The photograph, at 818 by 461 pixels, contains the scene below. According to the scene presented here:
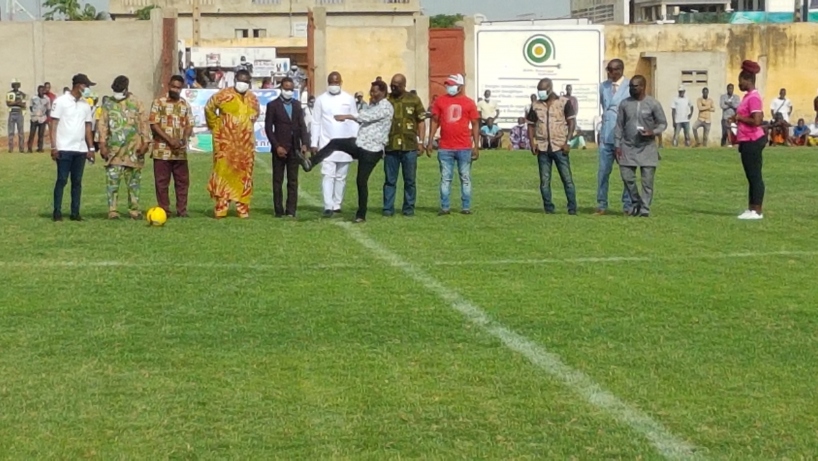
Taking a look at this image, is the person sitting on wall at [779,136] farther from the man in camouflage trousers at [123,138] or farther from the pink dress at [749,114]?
the man in camouflage trousers at [123,138]

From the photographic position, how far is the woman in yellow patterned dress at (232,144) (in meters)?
17.7

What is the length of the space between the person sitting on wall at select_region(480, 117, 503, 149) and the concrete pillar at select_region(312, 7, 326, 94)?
789 centimetres

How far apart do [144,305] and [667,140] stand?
119 ft

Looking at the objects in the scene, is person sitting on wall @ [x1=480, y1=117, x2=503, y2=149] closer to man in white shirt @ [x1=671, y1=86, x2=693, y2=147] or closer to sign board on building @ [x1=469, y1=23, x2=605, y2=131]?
sign board on building @ [x1=469, y1=23, x2=605, y2=131]

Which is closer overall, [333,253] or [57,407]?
[57,407]

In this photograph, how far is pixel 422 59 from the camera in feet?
154

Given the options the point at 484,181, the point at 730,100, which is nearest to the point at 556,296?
the point at 484,181

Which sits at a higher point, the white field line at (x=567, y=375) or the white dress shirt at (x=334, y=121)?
the white dress shirt at (x=334, y=121)

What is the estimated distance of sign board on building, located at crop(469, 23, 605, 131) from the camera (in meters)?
45.1

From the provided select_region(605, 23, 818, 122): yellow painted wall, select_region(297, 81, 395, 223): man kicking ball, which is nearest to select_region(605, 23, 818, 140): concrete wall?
select_region(605, 23, 818, 122): yellow painted wall

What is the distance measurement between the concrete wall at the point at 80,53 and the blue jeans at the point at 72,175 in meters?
31.0

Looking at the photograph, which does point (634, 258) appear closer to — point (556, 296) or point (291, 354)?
point (556, 296)

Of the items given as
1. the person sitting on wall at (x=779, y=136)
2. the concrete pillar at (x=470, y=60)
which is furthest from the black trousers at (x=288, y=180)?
the concrete pillar at (x=470, y=60)

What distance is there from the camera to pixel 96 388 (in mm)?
7949
